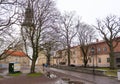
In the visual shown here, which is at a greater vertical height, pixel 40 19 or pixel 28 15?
pixel 40 19

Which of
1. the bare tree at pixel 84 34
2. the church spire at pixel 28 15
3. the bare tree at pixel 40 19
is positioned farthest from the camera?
the bare tree at pixel 84 34

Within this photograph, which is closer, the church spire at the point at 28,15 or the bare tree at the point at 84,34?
the church spire at the point at 28,15

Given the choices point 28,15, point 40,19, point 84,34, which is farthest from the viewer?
point 84,34

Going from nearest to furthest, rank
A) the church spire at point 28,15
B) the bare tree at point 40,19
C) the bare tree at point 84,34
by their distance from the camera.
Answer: the church spire at point 28,15, the bare tree at point 40,19, the bare tree at point 84,34

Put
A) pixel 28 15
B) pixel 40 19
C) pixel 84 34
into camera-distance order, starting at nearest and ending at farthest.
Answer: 1. pixel 28 15
2. pixel 40 19
3. pixel 84 34

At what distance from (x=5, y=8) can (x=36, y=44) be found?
20.8 metres

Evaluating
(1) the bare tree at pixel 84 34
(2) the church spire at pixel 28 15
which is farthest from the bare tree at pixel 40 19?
(1) the bare tree at pixel 84 34

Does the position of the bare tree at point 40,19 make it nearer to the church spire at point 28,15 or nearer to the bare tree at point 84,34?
the church spire at point 28,15

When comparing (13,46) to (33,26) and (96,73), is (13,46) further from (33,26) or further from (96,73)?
(96,73)

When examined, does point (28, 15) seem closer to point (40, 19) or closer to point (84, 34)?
point (40, 19)

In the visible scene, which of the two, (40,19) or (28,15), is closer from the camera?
(28,15)

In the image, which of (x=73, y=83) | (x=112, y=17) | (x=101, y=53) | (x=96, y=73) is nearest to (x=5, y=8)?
(x=73, y=83)

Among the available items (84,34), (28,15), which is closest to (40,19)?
(28,15)

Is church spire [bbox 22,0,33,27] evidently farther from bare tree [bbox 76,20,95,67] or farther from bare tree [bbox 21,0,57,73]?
bare tree [bbox 76,20,95,67]
